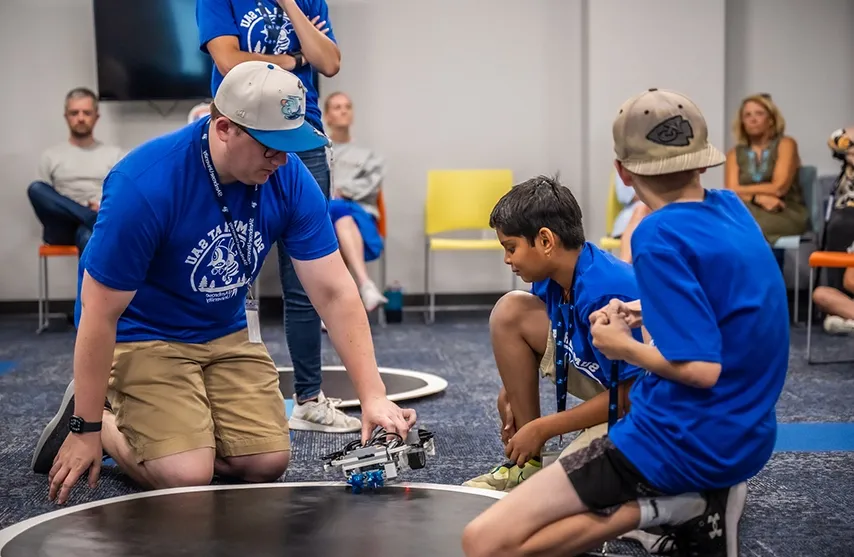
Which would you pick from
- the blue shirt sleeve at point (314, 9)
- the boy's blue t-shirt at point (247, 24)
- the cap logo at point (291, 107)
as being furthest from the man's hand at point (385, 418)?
the blue shirt sleeve at point (314, 9)

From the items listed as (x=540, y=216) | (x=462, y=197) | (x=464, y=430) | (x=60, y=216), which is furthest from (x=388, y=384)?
(x=60, y=216)

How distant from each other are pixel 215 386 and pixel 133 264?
492 millimetres

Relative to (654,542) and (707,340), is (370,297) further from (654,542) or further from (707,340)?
(707,340)

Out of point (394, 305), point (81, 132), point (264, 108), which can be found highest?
point (264, 108)

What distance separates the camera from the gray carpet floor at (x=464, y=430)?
7.71ft

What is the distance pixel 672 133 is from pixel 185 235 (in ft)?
3.67

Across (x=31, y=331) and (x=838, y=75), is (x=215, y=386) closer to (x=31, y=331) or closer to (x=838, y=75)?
(x=31, y=331)

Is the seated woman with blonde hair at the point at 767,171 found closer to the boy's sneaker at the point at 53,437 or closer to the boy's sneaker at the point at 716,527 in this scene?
the boy's sneaker at the point at 53,437

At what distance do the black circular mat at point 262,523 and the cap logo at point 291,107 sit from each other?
0.79 meters

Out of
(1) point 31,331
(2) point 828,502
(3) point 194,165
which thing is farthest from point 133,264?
→ (1) point 31,331

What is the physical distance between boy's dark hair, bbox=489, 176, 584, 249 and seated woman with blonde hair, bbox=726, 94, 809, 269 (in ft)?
12.7

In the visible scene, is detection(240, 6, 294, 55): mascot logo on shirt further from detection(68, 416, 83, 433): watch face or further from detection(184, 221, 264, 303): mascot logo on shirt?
detection(68, 416, 83, 433): watch face

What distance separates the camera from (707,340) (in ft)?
5.28

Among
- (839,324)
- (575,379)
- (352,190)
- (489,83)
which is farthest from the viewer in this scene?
(489,83)
